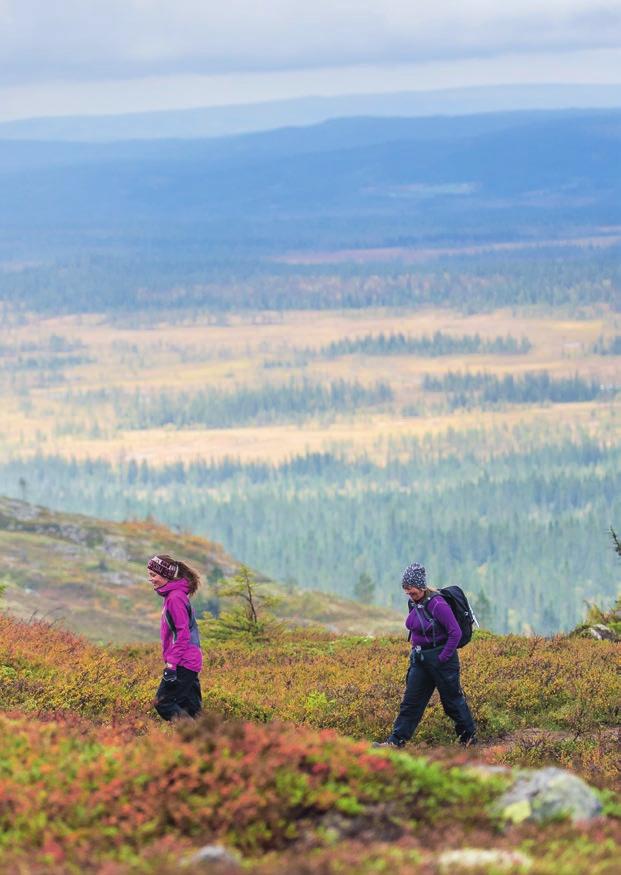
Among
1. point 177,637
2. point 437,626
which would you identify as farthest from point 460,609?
point 177,637

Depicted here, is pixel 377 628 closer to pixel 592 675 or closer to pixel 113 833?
pixel 592 675

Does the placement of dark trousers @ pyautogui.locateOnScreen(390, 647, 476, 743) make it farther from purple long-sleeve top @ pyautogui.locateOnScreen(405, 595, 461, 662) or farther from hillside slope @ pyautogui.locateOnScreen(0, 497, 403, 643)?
hillside slope @ pyautogui.locateOnScreen(0, 497, 403, 643)

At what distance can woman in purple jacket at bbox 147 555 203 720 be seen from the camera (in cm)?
1772

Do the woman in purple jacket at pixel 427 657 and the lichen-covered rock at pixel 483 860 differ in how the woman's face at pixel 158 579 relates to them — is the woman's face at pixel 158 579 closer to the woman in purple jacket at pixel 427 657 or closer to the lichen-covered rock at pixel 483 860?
the woman in purple jacket at pixel 427 657

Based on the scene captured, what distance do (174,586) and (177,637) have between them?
2.19 ft

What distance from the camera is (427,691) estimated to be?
18.7 meters

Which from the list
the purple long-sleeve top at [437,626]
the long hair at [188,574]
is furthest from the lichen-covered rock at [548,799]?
the long hair at [188,574]

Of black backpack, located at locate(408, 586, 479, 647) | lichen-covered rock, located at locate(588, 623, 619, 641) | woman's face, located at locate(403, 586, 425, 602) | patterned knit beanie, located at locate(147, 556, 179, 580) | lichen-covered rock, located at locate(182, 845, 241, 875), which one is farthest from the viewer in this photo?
lichen-covered rock, located at locate(588, 623, 619, 641)

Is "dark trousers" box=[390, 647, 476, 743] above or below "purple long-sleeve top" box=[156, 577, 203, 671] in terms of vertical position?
below

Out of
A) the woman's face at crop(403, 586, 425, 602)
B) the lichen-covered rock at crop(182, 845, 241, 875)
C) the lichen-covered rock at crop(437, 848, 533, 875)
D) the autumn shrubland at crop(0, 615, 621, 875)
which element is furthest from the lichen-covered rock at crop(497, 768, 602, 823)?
the woman's face at crop(403, 586, 425, 602)

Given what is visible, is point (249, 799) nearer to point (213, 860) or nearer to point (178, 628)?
point (213, 860)

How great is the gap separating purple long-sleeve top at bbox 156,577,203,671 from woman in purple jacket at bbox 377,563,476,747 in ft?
9.22

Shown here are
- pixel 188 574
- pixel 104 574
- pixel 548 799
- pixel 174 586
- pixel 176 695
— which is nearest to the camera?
pixel 548 799

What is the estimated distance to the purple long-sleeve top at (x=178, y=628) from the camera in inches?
698
